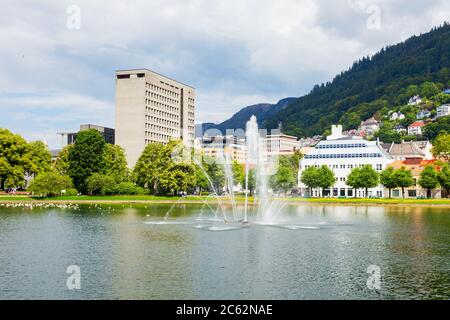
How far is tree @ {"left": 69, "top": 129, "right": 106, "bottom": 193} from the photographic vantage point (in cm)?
12369

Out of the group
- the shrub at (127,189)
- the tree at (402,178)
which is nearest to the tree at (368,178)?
the tree at (402,178)

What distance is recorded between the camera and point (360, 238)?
157 ft

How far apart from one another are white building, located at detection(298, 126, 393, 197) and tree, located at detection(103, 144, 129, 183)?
167ft

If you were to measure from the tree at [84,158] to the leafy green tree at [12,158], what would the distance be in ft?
36.3

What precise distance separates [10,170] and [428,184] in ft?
317

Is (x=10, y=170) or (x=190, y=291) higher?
(x=10, y=170)

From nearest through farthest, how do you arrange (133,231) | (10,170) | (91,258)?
(91,258) → (133,231) → (10,170)

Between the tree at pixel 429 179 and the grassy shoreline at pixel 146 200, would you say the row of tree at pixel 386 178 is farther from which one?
the grassy shoreline at pixel 146 200

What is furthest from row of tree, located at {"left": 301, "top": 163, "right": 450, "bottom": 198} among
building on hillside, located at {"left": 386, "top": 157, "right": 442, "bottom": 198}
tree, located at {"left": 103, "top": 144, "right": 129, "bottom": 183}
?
tree, located at {"left": 103, "top": 144, "right": 129, "bottom": 183}

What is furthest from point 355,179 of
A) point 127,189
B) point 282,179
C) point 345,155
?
Result: point 127,189

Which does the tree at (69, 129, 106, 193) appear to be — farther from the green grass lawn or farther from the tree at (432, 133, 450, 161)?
the tree at (432, 133, 450, 161)

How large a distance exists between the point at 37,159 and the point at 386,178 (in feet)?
277
